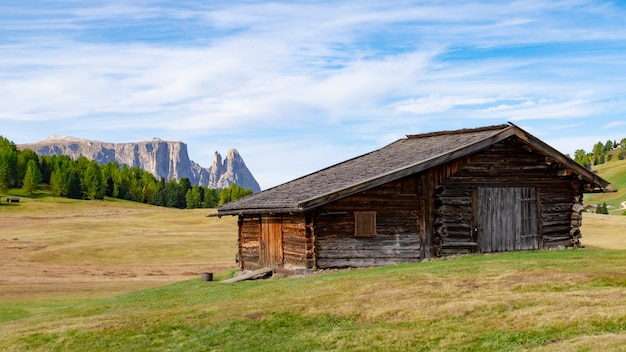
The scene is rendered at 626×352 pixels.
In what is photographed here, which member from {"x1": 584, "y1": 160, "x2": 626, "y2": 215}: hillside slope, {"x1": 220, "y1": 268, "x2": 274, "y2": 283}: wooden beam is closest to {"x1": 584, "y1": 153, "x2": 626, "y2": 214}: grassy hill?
{"x1": 584, "y1": 160, "x2": 626, "y2": 215}: hillside slope

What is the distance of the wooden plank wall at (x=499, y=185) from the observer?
1169 inches

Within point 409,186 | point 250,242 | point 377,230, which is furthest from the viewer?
point 250,242

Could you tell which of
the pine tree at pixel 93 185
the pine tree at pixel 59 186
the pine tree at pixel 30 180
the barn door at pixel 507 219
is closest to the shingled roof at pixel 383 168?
the barn door at pixel 507 219

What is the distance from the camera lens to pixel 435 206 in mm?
29594

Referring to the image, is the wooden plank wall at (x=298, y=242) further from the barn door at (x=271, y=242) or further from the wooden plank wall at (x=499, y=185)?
the wooden plank wall at (x=499, y=185)

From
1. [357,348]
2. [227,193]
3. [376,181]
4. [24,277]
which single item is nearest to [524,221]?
[376,181]

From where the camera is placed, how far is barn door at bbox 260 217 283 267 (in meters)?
31.3

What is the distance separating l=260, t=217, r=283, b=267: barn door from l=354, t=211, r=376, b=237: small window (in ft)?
12.6

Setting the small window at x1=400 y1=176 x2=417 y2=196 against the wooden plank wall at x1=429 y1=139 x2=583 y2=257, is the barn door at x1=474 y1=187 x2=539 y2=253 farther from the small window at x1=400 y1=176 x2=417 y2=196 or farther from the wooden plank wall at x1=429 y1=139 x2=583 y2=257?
the small window at x1=400 y1=176 x2=417 y2=196

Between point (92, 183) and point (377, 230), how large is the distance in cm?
13166

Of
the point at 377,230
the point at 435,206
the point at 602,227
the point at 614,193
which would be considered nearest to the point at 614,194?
the point at 614,193

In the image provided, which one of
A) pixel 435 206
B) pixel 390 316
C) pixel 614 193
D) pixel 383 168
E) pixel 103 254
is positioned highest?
pixel 383 168

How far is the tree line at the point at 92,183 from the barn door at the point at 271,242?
122m

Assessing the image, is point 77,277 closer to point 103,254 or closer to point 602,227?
point 103,254
